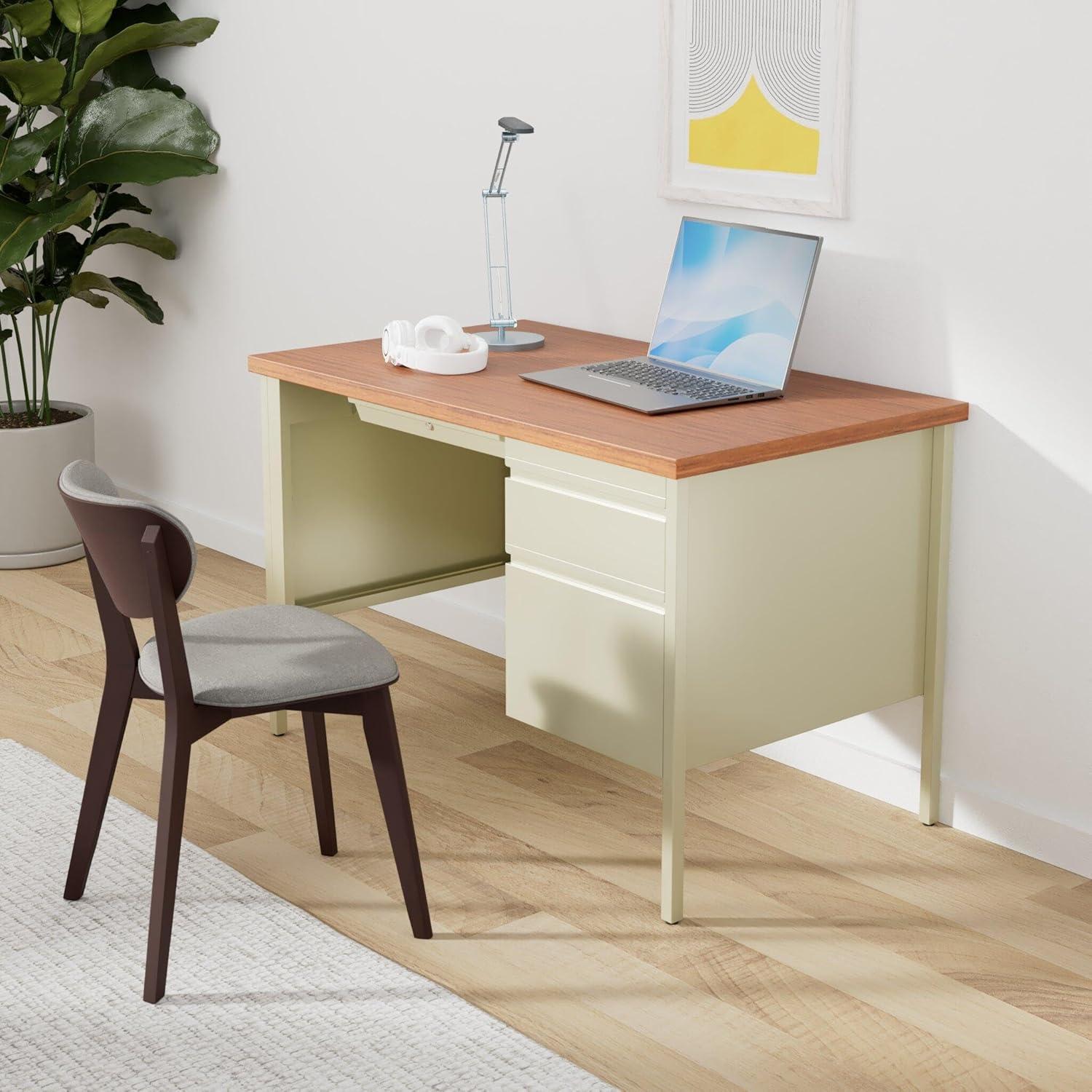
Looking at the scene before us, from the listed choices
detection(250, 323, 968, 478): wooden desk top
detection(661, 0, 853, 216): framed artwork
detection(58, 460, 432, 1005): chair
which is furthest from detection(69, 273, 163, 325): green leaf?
detection(58, 460, 432, 1005): chair

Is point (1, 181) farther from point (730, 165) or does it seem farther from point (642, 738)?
point (642, 738)

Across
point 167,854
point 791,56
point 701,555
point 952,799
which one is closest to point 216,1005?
point 167,854

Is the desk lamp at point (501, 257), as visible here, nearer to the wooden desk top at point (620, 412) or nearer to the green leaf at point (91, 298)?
the wooden desk top at point (620, 412)

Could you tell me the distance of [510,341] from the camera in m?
2.83

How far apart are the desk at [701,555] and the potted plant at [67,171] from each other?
1226 millimetres

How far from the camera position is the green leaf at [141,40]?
3650mm

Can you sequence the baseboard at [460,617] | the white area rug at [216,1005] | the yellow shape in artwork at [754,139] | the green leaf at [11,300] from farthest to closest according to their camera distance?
the green leaf at [11,300], the baseboard at [460,617], the yellow shape in artwork at [754,139], the white area rug at [216,1005]

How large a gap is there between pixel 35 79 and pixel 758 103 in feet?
5.84

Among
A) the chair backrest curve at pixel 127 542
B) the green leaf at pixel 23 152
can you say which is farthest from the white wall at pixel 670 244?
the chair backrest curve at pixel 127 542

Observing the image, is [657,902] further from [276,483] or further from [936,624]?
[276,483]

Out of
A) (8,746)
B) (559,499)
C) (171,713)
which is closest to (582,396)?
(559,499)

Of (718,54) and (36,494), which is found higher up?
(718,54)

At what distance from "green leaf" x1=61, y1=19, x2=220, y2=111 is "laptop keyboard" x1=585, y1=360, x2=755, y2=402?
64.9 inches

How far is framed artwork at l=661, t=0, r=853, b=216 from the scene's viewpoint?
8.19 ft
